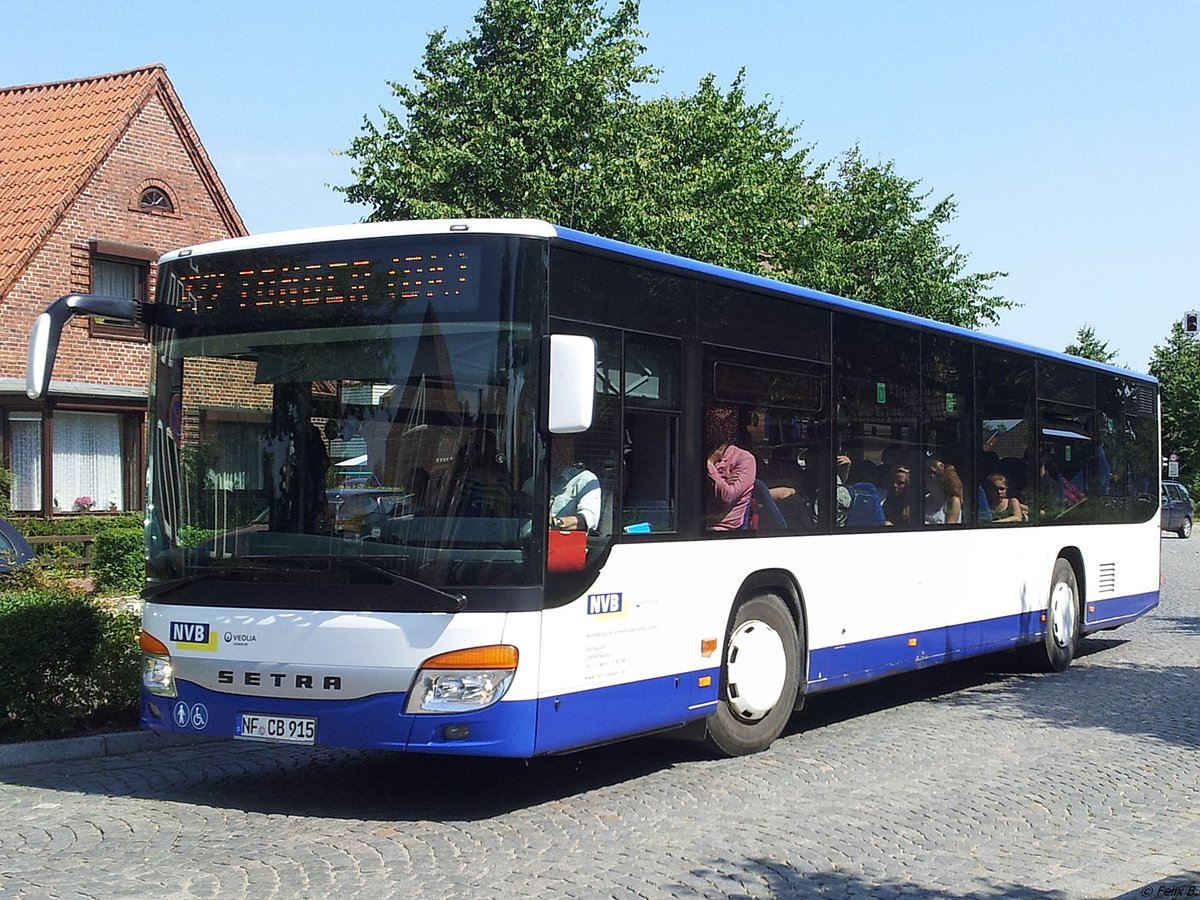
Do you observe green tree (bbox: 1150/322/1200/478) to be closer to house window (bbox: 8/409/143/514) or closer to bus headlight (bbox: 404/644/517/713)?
house window (bbox: 8/409/143/514)

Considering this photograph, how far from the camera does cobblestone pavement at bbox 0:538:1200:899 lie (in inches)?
248

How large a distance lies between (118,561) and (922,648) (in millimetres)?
13509

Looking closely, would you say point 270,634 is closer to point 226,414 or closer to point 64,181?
point 226,414

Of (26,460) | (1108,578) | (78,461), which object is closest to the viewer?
(1108,578)

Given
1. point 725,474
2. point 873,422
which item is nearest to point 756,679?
point 725,474

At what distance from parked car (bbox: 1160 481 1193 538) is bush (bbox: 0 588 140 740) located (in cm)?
4862

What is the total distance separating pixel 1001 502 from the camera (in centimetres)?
1309

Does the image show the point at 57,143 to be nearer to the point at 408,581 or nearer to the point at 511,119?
the point at 511,119

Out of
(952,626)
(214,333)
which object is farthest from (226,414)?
(952,626)

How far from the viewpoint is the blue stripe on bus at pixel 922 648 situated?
1023 cm

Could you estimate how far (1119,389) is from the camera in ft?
52.4

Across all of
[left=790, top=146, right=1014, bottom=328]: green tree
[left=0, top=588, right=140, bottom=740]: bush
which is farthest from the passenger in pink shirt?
[left=790, top=146, right=1014, bottom=328]: green tree

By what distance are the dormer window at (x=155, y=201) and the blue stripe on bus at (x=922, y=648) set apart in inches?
809

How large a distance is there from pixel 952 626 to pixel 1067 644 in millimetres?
2964
